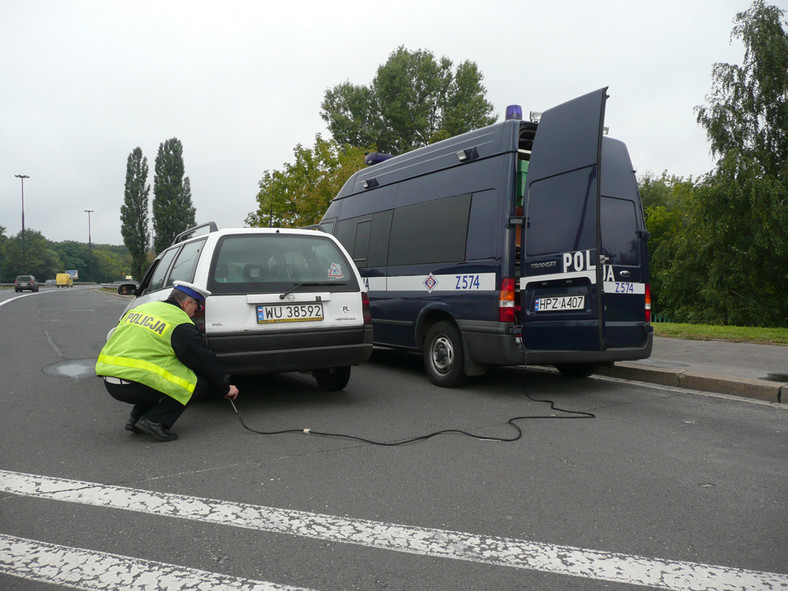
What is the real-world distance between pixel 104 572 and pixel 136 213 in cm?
6592

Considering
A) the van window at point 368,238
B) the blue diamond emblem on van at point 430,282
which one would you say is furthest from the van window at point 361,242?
the blue diamond emblem on van at point 430,282

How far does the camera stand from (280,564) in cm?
249

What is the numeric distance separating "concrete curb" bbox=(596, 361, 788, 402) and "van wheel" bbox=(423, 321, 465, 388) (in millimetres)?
2154

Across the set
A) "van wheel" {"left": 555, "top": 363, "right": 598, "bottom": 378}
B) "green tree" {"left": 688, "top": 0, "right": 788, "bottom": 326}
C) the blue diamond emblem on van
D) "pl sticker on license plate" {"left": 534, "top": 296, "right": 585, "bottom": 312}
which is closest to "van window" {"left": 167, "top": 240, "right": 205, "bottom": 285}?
the blue diamond emblem on van

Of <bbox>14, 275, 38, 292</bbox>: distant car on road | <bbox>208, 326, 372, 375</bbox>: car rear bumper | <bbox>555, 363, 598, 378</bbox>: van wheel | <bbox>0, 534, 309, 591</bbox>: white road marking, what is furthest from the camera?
<bbox>14, 275, 38, 292</bbox>: distant car on road

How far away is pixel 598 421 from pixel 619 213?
2.38m

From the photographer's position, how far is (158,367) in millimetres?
4289

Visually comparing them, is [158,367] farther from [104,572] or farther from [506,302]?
[506,302]

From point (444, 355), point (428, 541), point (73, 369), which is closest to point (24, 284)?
point (73, 369)

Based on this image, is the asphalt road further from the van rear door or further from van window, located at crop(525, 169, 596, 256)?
van window, located at crop(525, 169, 596, 256)

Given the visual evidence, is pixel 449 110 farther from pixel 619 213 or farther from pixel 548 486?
pixel 548 486

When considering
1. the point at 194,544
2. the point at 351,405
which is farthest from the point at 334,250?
the point at 194,544

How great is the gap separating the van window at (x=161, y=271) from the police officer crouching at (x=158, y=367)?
199 cm

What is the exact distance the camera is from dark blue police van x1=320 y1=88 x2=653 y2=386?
5680 mm
